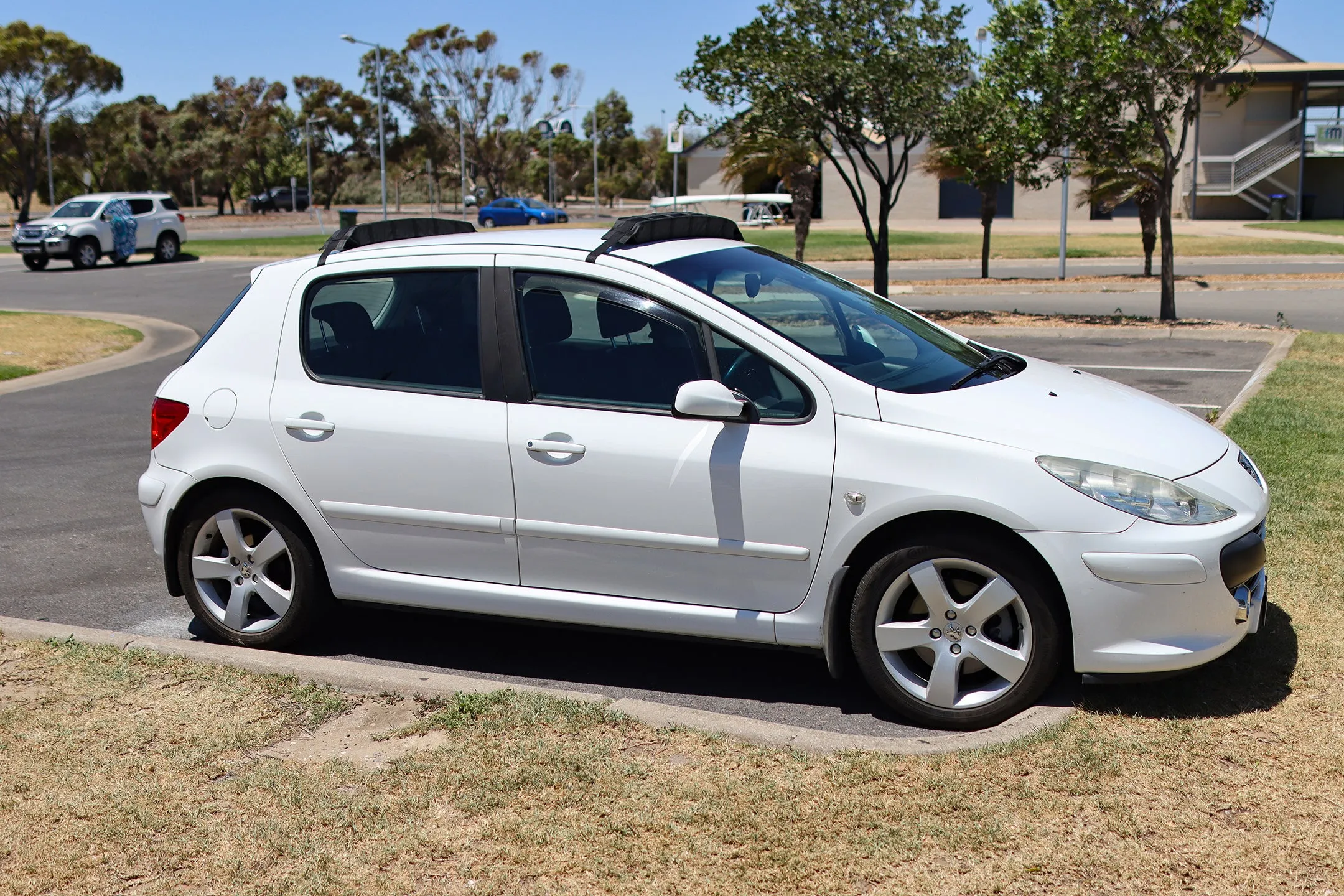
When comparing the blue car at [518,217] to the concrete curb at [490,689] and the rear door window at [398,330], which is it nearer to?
the rear door window at [398,330]

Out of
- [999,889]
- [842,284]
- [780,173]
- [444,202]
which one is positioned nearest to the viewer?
[999,889]

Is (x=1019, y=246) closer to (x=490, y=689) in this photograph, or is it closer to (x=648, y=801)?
(x=490, y=689)

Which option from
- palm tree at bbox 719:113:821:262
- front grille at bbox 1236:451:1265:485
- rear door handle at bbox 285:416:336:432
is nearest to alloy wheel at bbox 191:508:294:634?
rear door handle at bbox 285:416:336:432

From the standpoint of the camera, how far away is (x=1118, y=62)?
52.0 feet

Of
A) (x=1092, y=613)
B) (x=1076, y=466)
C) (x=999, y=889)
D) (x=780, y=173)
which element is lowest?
(x=999, y=889)

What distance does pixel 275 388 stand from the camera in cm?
517

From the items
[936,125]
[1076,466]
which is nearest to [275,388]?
[1076,466]

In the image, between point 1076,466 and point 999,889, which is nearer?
point 999,889

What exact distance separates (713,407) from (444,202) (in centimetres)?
8480

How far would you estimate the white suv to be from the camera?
33375 millimetres

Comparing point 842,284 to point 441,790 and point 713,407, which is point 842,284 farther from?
point 441,790

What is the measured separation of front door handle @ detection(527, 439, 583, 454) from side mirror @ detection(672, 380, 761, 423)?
17.3 inches

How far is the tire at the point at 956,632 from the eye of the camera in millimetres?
4180

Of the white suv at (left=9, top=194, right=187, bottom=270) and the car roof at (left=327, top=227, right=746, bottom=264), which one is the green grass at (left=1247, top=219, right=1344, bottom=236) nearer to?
the white suv at (left=9, top=194, right=187, bottom=270)
